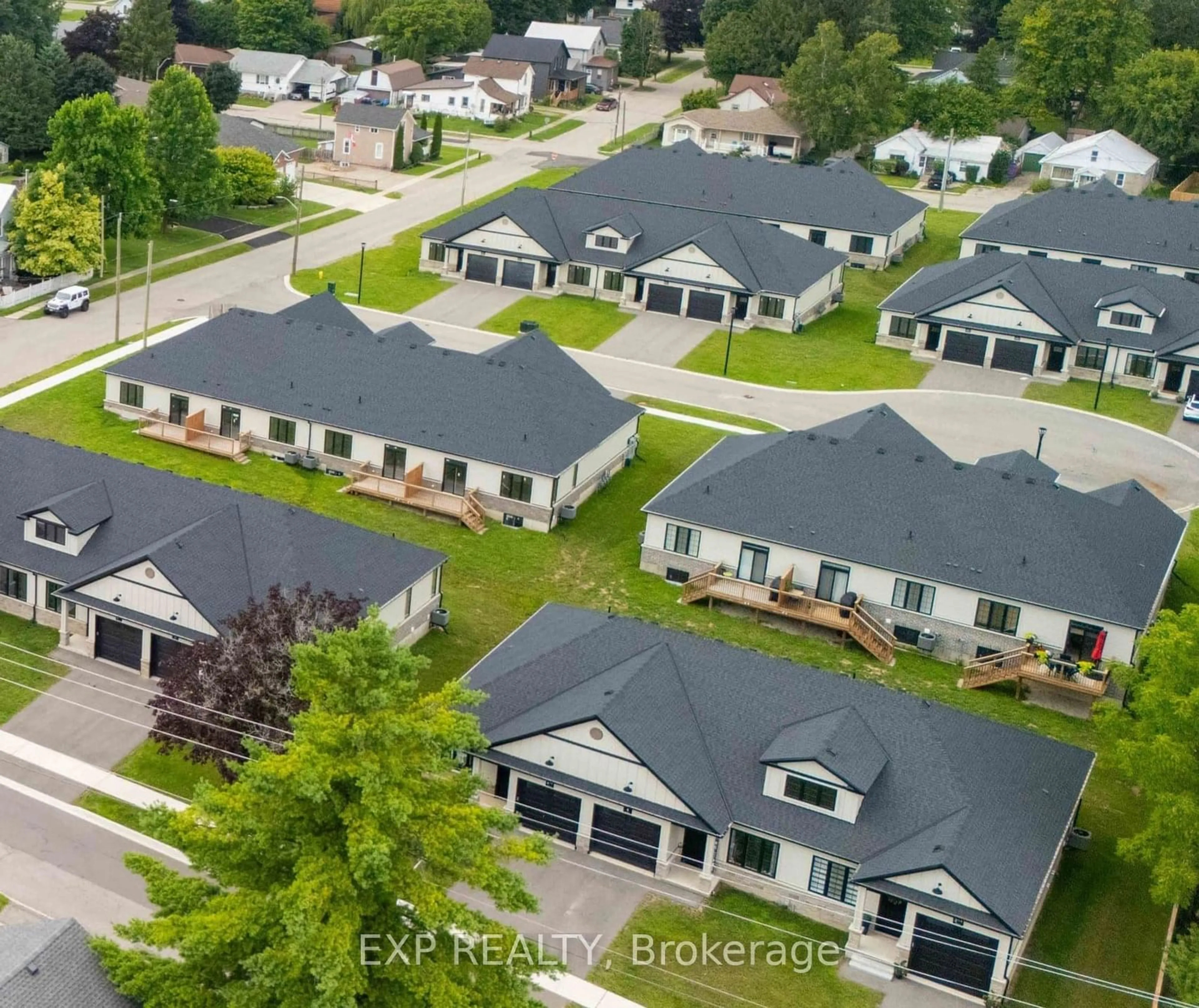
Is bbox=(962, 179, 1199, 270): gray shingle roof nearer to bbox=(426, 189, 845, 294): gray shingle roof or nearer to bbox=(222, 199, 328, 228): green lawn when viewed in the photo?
bbox=(426, 189, 845, 294): gray shingle roof

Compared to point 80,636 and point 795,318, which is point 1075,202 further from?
point 80,636

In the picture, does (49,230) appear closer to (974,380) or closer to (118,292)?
(118,292)

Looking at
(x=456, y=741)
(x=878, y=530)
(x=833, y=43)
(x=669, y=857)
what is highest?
(x=833, y=43)

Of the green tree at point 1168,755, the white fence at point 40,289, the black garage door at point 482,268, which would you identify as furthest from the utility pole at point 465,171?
the green tree at point 1168,755

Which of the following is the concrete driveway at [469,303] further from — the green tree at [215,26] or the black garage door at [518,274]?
the green tree at [215,26]

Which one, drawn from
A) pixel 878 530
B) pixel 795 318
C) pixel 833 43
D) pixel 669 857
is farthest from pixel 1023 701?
pixel 833 43

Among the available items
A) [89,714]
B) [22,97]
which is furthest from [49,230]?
[89,714]

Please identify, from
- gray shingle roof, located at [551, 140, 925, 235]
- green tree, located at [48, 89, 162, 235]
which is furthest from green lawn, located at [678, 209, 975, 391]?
green tree, located at [48, 89, 162, 235]
